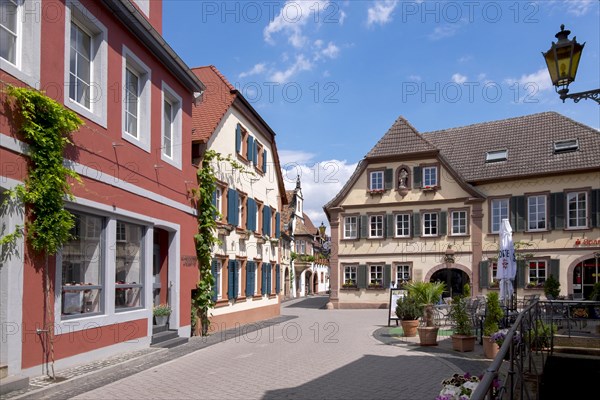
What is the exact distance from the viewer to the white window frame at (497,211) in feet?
90.1

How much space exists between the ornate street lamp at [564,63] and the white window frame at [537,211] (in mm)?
22100

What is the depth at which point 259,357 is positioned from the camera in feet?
37.2

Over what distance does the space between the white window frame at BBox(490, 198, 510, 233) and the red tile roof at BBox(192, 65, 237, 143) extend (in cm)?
1609

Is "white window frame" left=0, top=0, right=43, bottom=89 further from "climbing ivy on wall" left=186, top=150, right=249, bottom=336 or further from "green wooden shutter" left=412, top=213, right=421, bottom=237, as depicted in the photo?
"green wooden shutter" left=412, top=213, right=421, bottom=237

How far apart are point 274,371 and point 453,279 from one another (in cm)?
2139

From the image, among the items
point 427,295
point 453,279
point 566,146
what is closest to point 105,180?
point 427,295

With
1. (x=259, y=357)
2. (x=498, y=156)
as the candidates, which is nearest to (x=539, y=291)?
(x=498, y=156)

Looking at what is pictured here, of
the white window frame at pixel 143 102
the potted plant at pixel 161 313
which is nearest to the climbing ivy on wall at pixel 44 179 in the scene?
the white window frame at pixel 143 102

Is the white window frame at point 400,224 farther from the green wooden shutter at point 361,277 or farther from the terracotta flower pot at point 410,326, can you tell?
the terracotta flower pot at point 410,326

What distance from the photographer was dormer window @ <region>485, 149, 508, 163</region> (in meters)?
29.0

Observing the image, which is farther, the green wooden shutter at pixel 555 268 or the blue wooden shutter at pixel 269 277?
the green wooden shutter at pixel 555 268

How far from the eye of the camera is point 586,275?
25.5 meters

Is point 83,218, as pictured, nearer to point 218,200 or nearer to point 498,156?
point 218,200

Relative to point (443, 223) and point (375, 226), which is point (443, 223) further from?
point (375, 226)
